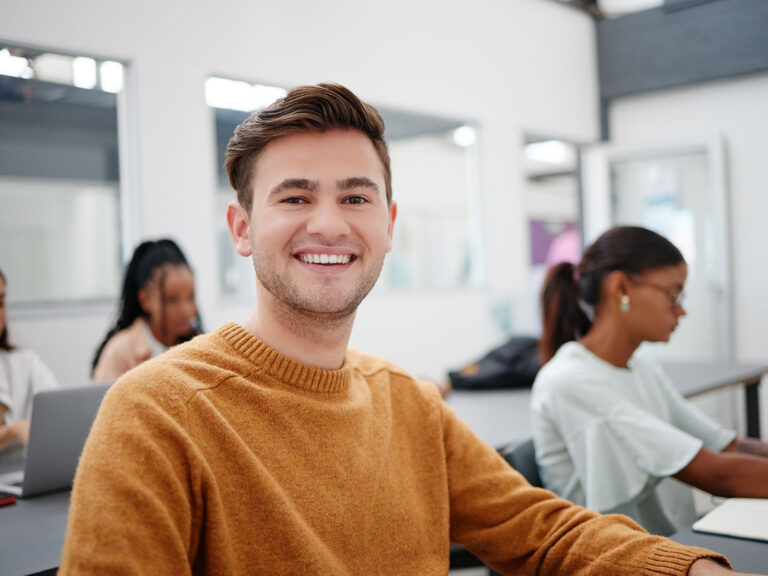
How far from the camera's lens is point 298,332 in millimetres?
1038

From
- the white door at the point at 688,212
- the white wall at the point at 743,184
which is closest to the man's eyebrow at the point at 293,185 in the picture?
the white door at the point at 688,212

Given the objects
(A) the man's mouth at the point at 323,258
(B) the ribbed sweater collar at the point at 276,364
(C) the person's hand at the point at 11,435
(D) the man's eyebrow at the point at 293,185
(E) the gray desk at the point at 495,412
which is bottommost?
(E) the gray desk at the point at 495,412

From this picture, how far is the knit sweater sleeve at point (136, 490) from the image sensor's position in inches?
28.8

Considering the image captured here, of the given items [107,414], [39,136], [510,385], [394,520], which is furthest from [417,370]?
[107,414]

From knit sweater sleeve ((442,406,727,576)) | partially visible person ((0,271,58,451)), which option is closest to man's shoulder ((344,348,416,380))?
knit sweater sleeve ((442,406,727,576))

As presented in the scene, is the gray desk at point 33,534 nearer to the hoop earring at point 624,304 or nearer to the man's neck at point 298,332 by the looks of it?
the man's neck at point 298,332

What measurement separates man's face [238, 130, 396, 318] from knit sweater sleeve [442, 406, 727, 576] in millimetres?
349

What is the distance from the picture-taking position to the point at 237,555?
88cm

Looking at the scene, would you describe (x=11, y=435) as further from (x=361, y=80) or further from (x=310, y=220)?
(x=361, y=80)

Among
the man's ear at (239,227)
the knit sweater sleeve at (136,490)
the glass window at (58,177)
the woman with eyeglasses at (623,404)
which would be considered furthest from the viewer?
the glass window at (58,177)

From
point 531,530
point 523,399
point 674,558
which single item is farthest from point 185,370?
point 523,399

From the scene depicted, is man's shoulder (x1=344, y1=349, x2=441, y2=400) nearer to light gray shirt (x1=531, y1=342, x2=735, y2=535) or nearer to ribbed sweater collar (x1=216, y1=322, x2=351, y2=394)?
ribbed sweater collar (x1=216, y1=322, x2=351, y2=394)

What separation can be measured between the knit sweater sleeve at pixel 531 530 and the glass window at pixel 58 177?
95.6 inches

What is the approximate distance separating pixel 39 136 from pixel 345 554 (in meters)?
2.83
